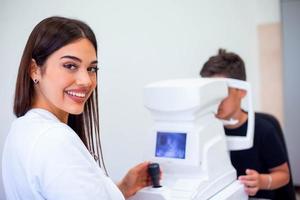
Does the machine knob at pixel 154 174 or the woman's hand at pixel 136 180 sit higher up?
the machine knob at pixel 154 174

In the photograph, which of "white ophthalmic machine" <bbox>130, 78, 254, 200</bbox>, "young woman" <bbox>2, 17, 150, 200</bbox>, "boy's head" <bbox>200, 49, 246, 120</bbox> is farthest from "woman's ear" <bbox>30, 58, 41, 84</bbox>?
"boy's head" <bbox>200, 49, 246, 120</bbox>

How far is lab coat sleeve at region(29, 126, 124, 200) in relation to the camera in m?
0.67

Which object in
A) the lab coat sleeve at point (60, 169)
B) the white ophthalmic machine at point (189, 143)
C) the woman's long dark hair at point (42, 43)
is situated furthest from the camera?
the white ophthalmic machine at point (189, 143)

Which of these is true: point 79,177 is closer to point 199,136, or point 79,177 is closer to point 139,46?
point 199,136

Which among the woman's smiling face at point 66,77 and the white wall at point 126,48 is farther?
the white wall at point 126,48

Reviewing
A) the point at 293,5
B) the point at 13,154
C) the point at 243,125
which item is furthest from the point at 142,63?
the point at 293,5

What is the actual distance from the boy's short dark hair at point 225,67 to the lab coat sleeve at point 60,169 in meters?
0.85

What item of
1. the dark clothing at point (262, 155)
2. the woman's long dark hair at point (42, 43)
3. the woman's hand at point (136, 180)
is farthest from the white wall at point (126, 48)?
the dark clothing at point (262, 155)

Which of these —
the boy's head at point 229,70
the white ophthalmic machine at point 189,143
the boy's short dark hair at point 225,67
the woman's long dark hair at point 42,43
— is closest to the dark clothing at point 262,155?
the boy's head at point 229,70

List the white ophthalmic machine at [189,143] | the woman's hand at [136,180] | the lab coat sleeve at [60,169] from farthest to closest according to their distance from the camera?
the woman's hand at [136,180] → the white ophthalmic machine at [189,143] → the lab coat sleeve at [60,169]

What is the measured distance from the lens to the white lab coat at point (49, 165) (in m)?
0.67

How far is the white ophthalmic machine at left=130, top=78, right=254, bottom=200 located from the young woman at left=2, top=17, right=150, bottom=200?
0.68 feet

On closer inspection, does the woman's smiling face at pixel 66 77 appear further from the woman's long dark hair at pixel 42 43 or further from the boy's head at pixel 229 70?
the boy's head at pixel 229 70

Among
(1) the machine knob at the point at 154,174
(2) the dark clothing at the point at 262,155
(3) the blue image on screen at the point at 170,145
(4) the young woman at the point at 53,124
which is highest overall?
(4) the young woman at the point at 53,124
